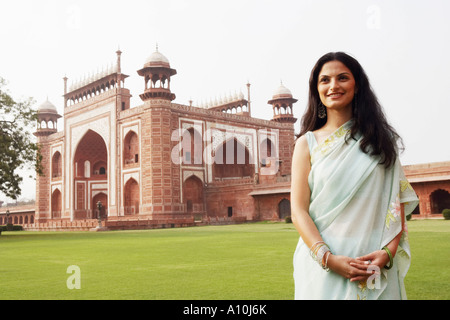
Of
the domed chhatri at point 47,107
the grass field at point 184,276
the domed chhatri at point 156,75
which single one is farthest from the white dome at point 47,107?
the grass field at point 184,276

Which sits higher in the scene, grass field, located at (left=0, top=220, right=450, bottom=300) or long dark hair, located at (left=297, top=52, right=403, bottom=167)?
long dark hair, located at (left=297, top=52, right=403, bottom=167)

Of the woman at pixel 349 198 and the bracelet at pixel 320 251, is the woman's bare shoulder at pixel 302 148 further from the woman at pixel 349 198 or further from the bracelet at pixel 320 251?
the bracelet at pixel 320 251

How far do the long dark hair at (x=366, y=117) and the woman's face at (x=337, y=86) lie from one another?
0.03 meters

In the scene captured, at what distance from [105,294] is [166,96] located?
22.7 m

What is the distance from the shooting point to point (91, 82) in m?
30.3

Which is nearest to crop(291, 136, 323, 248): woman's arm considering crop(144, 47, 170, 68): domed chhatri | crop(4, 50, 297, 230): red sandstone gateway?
crop(4, 50, 297, 230): red sandstone gateway

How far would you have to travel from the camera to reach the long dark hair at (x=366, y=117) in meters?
1.55

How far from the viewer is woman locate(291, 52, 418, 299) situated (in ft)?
4.83

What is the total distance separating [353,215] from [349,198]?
6cm

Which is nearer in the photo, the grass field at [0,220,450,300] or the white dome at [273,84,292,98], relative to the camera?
the grass field at [0,220,450,300]

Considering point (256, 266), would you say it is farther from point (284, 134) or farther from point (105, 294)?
point (284, 134)

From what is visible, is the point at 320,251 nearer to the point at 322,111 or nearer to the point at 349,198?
the point at 349,198

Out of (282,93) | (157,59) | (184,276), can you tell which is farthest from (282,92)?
(184,276)

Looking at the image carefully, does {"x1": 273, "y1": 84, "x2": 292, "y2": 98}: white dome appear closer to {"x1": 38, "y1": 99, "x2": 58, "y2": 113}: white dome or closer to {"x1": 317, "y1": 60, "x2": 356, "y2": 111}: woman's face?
{"x1": 38, "y1": 99, "x2": 58, "y2": 113}: white dome
